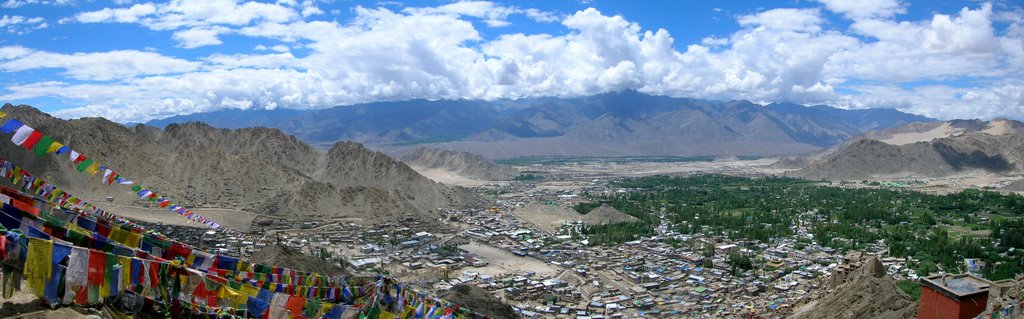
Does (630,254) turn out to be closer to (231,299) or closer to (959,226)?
(959,226)

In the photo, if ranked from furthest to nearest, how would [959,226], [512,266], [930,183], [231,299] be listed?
1. [930,183]
2. [959,226]
3. [512,266]
4. [231,299]

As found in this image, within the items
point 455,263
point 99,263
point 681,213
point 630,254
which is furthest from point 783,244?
point 99,263

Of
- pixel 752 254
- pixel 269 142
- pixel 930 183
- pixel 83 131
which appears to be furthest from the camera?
pixel 930 183

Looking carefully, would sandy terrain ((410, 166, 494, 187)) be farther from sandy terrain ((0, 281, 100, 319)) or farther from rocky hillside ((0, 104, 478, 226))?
sandy terrain ((0, 281, 100, 319))

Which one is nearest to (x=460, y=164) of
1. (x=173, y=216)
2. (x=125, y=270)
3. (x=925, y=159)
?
(x=173, y=216)

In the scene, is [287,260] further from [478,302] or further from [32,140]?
[32,140]

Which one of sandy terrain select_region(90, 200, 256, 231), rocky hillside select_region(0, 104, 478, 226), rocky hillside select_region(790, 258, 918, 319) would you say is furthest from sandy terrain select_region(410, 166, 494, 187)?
rocky hillside select_region(790, 258, 918, 319)

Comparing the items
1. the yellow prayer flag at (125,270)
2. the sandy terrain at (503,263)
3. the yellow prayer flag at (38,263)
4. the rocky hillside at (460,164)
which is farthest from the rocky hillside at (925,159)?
the yellow prayer flag at (38,263)

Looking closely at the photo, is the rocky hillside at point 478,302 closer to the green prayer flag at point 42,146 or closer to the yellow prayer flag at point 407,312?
the yellow prayer flag at point 407,312
